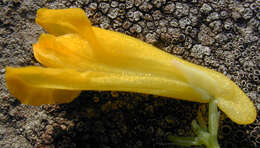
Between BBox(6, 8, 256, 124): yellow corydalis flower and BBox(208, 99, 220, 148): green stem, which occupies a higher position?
BBox(6, 8, 256, 124): yellow corydalis flower

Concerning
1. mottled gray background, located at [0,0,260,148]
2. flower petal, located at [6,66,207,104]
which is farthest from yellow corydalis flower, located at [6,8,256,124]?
mottled gray background, located at [0,0,260,148]

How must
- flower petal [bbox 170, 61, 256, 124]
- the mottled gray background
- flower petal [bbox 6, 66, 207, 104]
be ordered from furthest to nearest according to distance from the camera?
the mottled gray background, flower petal [bbox 170, 61, 256, 124], flower petal [bbox 6, 66, 207, 104]

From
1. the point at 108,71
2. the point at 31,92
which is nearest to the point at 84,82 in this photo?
the point at 108,71

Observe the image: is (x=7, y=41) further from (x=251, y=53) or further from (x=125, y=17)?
(x=251, y=53)

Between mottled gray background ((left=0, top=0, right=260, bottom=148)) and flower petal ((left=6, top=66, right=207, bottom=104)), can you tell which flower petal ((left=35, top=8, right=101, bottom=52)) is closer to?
flower petal ((left=6, top=66, right=207, bottom=104))

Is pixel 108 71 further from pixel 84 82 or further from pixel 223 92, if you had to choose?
pixel 223 92
